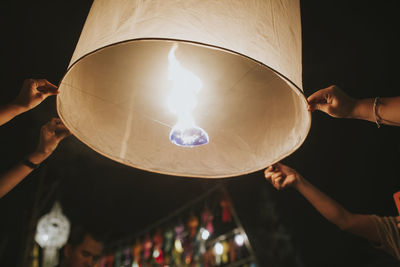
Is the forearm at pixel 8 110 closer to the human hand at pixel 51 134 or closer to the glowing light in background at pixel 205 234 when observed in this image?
the human hand at pixel 51 134

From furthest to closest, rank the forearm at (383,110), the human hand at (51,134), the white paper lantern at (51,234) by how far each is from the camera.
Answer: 1. the white paper lantern at (51,234)
2. the human hand at (51,134)
3. the forearm at (383,110)

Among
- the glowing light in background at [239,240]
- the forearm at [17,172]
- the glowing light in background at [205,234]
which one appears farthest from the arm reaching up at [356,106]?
the glowing light in background at [205,234]

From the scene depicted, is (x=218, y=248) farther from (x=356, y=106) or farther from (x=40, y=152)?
(x=356, y=106)

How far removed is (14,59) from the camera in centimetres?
293

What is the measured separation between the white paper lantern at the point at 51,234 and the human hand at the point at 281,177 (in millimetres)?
3416

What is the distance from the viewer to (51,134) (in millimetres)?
1357

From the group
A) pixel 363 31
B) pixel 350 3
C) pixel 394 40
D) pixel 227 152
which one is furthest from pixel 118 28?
pixel 394 40

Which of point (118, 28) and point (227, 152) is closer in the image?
point (118, 28)

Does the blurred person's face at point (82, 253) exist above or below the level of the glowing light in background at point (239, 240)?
above

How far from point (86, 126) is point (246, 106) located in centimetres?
63

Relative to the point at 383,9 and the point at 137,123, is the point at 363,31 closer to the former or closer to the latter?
the point at 383,9

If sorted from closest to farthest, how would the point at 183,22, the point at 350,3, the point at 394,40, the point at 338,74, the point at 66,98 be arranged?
the point at 183,22 < the point at 66,98 < the point at 350,3 < the point at 394,40 < the point at 338,74

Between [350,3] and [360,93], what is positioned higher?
[350,3]

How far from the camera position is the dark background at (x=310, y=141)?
237 cm
